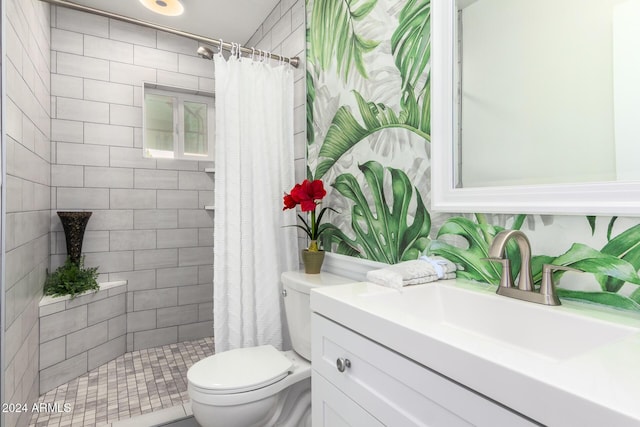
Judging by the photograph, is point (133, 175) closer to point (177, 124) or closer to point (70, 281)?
point (177, 124)

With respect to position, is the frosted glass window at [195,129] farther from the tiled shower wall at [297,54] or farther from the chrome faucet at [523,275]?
the chrome faucet at [523,275]

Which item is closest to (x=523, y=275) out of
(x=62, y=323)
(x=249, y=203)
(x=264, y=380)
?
(x=264, y=380)

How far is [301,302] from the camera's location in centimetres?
159

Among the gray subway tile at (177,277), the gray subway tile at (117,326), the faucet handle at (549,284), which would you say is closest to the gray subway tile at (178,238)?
the gray subway tile at (177,277)

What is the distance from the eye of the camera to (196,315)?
3.05 meters

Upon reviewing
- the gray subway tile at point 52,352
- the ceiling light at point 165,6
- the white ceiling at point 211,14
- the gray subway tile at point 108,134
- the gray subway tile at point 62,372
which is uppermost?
the white ceiling at point 211,14

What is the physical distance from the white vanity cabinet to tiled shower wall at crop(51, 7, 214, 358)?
2.32 m

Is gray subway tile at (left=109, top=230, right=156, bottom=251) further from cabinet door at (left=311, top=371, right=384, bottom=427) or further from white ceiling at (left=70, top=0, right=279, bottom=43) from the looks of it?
cabinet door at (left=311, top=371, right=384, bottom=427)

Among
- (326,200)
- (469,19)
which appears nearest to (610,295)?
(469,19)

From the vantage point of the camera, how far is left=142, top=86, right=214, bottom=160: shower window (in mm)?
2967

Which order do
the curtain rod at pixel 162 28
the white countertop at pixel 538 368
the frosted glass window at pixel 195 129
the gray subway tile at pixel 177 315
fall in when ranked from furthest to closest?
the frosted glass window at pixel 195 129 → the gray subway tile at pixel 177 315 → the curtain rod at pixel 162 28 → the white countertop at pixel 538 368

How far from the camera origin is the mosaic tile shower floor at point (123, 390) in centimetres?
191

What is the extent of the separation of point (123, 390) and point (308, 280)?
A: 5.12 ft

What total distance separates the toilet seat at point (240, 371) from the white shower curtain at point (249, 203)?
182 millimetres
